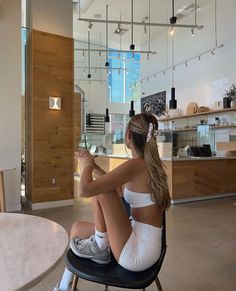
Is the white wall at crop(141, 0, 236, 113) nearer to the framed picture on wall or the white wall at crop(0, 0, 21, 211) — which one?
the framed picture on wall

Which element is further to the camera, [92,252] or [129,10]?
[129,10]

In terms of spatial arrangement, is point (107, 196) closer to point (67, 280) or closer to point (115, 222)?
point (115, 222)

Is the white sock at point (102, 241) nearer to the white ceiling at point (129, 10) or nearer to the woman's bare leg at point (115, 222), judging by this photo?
the woman's bare leg at point (115, 222)

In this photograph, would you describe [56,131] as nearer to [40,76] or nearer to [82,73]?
[40,76]

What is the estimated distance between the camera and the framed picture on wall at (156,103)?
34.7 feet

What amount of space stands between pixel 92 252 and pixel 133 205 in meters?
0.36

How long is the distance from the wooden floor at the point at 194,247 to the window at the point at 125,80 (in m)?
8.57

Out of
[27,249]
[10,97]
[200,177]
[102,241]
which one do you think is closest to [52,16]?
[10,97]

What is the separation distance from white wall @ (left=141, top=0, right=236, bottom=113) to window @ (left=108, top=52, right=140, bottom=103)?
2.19 meters

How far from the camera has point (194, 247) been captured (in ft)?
10.4

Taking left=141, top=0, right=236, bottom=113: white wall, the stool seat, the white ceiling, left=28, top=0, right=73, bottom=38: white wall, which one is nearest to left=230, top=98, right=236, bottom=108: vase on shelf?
left=141, top=0, right=236, bottom=113: white wall

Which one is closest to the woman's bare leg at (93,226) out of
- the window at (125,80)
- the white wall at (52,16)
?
the white wall at (52,16)

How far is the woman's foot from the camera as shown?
5.10ft

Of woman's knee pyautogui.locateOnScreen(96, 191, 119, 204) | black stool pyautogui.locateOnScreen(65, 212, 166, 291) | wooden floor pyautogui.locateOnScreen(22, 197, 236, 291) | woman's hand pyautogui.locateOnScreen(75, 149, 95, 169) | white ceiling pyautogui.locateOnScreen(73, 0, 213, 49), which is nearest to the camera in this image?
black stool pyautogui.locateOnScreen(65, 212, 166, 291)
